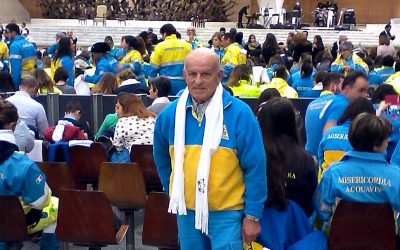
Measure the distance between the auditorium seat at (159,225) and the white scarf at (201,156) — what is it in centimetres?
96

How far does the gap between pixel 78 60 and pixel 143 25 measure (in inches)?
730

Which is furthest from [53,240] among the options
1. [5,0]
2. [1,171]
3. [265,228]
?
[5,0]

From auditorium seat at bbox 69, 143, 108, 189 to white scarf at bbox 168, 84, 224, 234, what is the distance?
9.29 ft

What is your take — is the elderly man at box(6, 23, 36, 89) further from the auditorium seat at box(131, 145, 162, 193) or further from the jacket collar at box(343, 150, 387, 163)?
the jacket collar at box(343, 150, 387, 163)

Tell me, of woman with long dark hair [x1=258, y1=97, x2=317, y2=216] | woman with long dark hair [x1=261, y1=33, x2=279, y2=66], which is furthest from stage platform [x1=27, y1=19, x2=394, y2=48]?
woman with long dark hair [x1=258, y1=97, x2=317, y2=216]

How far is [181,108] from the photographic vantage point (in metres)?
3.90

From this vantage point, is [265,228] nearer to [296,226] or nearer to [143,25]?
[296,226]

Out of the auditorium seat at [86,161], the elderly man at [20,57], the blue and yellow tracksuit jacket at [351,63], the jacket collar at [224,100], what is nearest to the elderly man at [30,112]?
the auditorium seat at [86,161]

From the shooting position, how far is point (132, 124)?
679 centimetres

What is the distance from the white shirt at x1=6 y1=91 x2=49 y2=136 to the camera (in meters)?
7.83

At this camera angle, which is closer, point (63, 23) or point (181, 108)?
point (181, 108)

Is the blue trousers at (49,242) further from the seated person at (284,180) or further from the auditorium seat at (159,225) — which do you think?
the seated person at (284,180)

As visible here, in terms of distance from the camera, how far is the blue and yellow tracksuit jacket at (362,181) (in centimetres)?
416

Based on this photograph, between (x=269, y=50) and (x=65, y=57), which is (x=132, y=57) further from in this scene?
(x=269, y=50)
